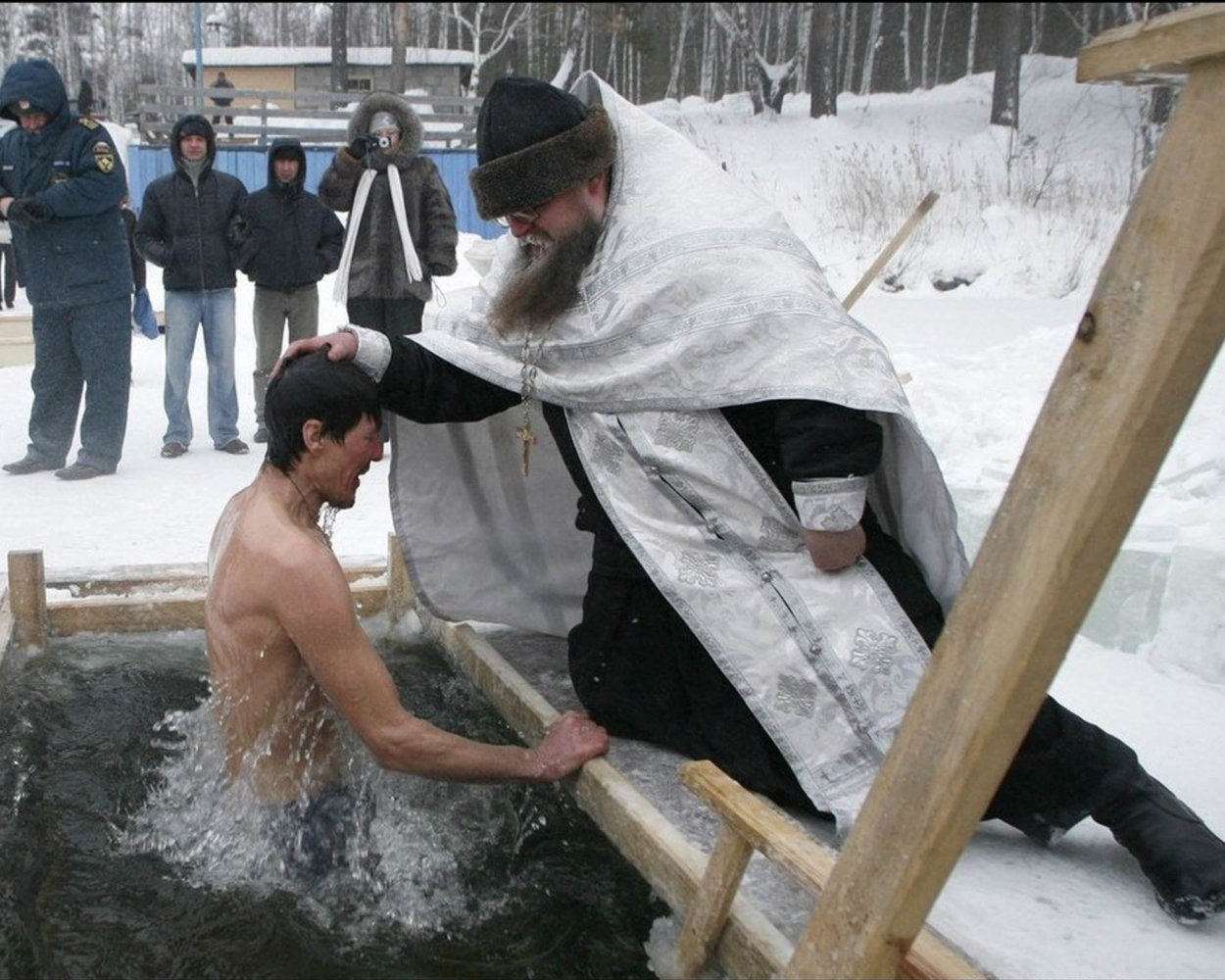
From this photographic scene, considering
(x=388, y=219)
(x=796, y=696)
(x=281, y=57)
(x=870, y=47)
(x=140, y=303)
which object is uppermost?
(x=870, y=47)

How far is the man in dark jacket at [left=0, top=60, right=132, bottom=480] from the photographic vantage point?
6816mm

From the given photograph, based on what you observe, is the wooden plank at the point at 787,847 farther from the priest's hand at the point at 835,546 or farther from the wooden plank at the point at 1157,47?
the wooden plank at the point at 1157,47

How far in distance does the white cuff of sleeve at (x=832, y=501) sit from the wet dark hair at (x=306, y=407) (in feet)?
3.37

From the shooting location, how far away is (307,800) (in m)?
3.12

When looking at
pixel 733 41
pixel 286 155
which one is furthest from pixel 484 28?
pixel 286 155

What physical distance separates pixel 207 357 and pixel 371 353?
16.0 ft

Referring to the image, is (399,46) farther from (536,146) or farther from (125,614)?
(536,146)

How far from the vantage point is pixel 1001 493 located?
17.3 feet

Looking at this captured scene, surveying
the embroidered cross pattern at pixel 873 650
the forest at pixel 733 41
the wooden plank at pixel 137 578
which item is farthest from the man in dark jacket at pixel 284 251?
the forest at pixel 733 41

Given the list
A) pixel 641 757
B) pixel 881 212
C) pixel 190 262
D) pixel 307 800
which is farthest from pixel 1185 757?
pixel 881 212

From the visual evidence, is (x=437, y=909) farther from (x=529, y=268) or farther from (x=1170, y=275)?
(x=1170, y=275)

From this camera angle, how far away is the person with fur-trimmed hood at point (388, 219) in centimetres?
754

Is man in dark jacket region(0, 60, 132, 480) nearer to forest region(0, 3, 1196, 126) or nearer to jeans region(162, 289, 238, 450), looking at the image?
jeans region(162, 289, 238, 450)

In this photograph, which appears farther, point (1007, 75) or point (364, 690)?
point (1007, 75)
